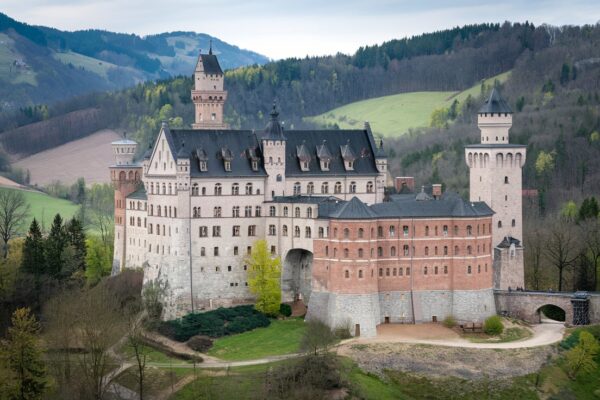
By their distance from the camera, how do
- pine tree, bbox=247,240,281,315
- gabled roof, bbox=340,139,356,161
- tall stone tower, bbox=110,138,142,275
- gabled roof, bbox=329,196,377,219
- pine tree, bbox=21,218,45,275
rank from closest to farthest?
gabled roof, bbox=329,196,377,219
pine tree, bbox=247,240,281,315
pine tree, bbox=21,218,45,275
gabled roof, bbox=340,139,356,161
tall stone tower, bbox=110,138,142,275

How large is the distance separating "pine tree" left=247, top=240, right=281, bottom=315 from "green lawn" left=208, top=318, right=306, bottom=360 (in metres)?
2.75

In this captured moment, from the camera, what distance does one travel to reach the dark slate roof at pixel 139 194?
117 metres

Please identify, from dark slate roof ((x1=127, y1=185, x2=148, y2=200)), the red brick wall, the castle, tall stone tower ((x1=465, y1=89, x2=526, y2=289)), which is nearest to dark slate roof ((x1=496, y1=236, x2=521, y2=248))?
tall stone tower ((x1=465, y1=89, x2=526, y2=289))

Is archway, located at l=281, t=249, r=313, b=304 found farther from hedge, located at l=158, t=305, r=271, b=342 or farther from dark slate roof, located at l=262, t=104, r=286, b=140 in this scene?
dark slate roof, located at l=262, t=104, r=286, b=140

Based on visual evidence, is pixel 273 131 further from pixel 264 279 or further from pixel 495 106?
pixel 495 106

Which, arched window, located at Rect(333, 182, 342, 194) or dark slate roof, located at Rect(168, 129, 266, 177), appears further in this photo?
arched window, located at Rect(333, 182, 342, 194)

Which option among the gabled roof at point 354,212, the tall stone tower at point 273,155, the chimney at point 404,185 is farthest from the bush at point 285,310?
the chimney at point 404,185

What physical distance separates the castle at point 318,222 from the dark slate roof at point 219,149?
10 centimetres

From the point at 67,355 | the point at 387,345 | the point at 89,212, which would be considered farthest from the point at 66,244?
the point at 89,212

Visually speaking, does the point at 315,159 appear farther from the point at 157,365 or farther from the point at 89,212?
the point at 89,212

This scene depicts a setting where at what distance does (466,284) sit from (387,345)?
1058 cm

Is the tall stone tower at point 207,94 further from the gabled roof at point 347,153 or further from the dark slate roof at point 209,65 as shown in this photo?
the gabled roof at point 347,153

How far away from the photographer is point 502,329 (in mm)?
103375

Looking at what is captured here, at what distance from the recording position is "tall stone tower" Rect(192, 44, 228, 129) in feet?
397
